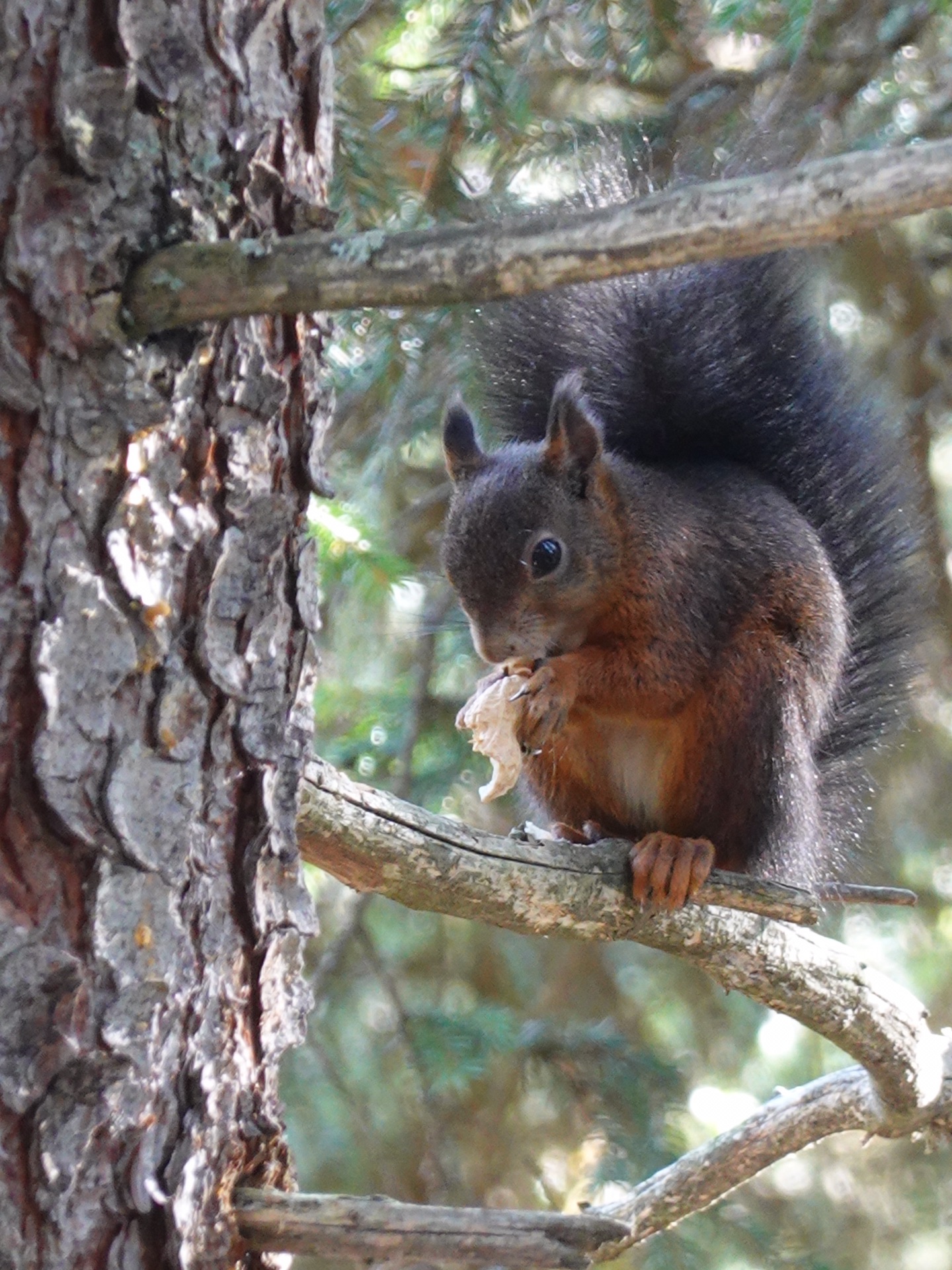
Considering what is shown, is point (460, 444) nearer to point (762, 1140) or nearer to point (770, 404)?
point (770, 404)

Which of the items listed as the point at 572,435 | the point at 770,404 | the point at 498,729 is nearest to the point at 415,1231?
the point at 498,729

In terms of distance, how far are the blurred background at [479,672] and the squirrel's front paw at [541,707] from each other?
0.76ft

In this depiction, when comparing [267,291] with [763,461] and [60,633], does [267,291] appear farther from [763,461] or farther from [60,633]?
[763,461]

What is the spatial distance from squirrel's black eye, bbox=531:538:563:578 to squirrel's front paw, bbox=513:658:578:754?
0.13 metres

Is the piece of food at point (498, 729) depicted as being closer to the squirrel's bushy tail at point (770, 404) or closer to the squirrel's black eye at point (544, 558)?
the squirrel's black eye at point (544, 558)

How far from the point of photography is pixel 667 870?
4.96 ft

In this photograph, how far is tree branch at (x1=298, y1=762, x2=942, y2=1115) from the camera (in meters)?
1.20

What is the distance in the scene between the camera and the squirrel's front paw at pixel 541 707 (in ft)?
5.38

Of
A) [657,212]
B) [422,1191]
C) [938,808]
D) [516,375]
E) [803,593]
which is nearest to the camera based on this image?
[657,212]

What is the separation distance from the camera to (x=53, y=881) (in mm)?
852

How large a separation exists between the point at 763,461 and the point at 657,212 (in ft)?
4.53

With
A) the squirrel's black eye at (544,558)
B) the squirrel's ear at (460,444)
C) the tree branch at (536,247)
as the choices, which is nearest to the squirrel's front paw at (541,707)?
the squirrel's black eye at (544,558)

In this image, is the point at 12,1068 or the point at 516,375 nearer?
the point at 12,1068

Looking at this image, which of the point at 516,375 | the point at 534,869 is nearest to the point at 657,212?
the point at 534,869
